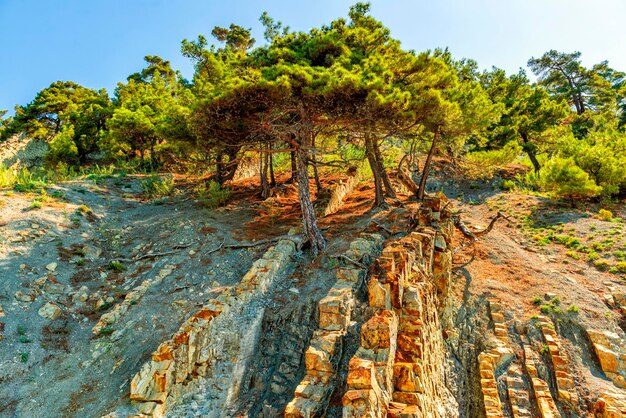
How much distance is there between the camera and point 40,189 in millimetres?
11164

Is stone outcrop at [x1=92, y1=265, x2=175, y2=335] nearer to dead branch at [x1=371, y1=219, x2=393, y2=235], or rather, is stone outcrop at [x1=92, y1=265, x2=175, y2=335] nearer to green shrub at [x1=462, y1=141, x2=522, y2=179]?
dead branch at [x1=371, y1=219, x2=393, y2=235]

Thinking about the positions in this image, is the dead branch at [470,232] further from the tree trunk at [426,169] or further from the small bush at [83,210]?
the small bush at [83,210]

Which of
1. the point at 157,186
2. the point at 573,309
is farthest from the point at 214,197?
the point at 573,309

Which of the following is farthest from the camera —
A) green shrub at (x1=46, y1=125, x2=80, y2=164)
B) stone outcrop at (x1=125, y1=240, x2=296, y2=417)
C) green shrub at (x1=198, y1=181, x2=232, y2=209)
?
green shrub at (x1=46, y1=125, x2=80, y2=164)

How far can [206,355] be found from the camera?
5945 millimetres

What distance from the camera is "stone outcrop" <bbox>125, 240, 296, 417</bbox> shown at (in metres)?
5.20

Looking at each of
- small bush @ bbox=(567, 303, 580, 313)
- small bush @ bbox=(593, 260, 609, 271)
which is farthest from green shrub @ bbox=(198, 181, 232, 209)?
small bush @ bbox=(593, 260, 609, 271)

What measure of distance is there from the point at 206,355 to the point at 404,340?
Result: 3716 mm

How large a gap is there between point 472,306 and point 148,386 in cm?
819

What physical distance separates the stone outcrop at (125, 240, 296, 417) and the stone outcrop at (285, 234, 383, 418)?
5.01 ft

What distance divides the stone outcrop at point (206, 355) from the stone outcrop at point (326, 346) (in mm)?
1526

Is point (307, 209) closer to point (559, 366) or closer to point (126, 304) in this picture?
point (126, 304)

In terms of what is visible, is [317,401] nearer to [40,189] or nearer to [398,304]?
[398,304]

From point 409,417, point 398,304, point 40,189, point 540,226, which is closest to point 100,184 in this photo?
point 40,189
